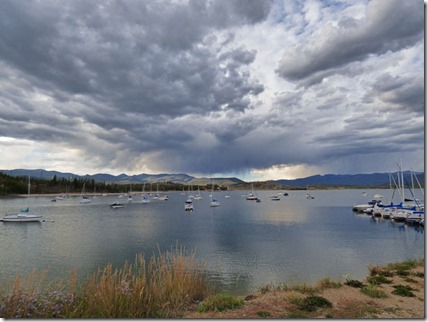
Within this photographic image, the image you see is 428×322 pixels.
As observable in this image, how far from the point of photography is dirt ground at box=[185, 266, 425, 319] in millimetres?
7535

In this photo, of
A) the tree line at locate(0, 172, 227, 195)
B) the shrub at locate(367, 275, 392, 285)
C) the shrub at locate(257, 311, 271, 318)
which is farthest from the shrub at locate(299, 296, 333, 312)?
the tree line at locate(0, 172, 227, 195)

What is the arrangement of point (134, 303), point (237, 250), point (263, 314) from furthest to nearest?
point (237, 250) < point (263, 314) < point (134, 303)

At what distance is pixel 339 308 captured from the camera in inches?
322

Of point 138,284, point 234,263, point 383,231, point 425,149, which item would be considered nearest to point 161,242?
point 234,263

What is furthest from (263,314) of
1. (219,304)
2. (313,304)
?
(313,304)

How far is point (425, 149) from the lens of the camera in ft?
25.0

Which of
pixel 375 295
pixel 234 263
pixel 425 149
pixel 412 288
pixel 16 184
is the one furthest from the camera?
pixel 16 184

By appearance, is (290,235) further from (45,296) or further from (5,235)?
(5,235)

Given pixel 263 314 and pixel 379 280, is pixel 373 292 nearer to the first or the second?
pixel 379 280

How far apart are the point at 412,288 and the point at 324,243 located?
19.9 m

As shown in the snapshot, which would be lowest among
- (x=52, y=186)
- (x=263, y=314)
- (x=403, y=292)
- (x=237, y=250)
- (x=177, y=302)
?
(x=237, y=250)

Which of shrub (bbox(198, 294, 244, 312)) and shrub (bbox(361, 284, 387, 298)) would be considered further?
shrub (bbox(361, 284, 387, 298))

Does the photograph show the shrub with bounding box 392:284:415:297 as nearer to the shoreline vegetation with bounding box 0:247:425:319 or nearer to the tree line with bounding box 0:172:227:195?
the shoreline vegetation with bounding box 0:247:425:319

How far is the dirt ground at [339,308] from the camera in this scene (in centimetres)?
754
